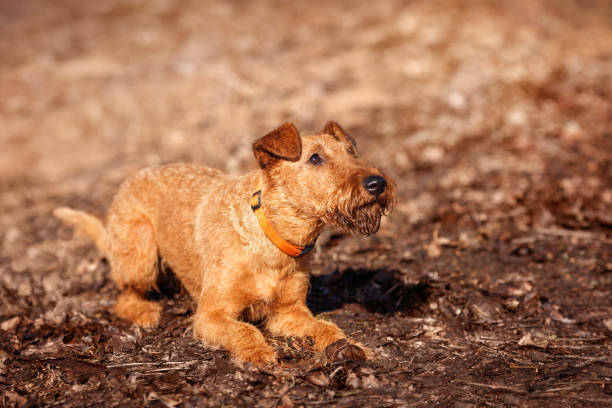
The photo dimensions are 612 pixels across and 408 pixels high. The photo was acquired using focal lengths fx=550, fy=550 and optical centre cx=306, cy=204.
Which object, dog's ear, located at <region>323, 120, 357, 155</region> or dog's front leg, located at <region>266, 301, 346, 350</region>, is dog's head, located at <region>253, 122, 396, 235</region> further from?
dog's front leg, located at <region>266, 301, 346, 350</region>

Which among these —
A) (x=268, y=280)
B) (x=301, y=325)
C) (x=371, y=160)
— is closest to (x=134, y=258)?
(x=268, y=280)

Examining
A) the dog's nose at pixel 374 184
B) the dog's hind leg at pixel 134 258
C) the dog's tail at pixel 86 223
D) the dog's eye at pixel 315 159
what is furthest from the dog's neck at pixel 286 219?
the dog's tail at pixel 86 223

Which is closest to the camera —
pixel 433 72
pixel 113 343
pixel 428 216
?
pixel 113 343

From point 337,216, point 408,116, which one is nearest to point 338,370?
point 337,216

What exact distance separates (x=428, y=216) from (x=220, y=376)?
529 centimetres

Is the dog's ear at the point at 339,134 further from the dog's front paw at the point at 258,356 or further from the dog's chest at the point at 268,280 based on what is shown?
the dog's front paw at the point at 258,356

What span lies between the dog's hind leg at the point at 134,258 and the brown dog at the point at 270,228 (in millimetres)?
365

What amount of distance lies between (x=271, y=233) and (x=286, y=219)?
0.18 m

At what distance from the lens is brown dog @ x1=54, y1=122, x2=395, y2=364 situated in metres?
4.53

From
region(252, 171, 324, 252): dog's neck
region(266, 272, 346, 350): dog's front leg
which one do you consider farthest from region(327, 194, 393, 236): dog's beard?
region(266, 272, 346, 350): dog's front leg

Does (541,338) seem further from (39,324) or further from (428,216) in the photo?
(39,324)

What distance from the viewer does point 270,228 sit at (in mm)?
4719

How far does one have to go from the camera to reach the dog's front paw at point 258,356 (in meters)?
4.36

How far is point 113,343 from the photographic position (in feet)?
16.8
